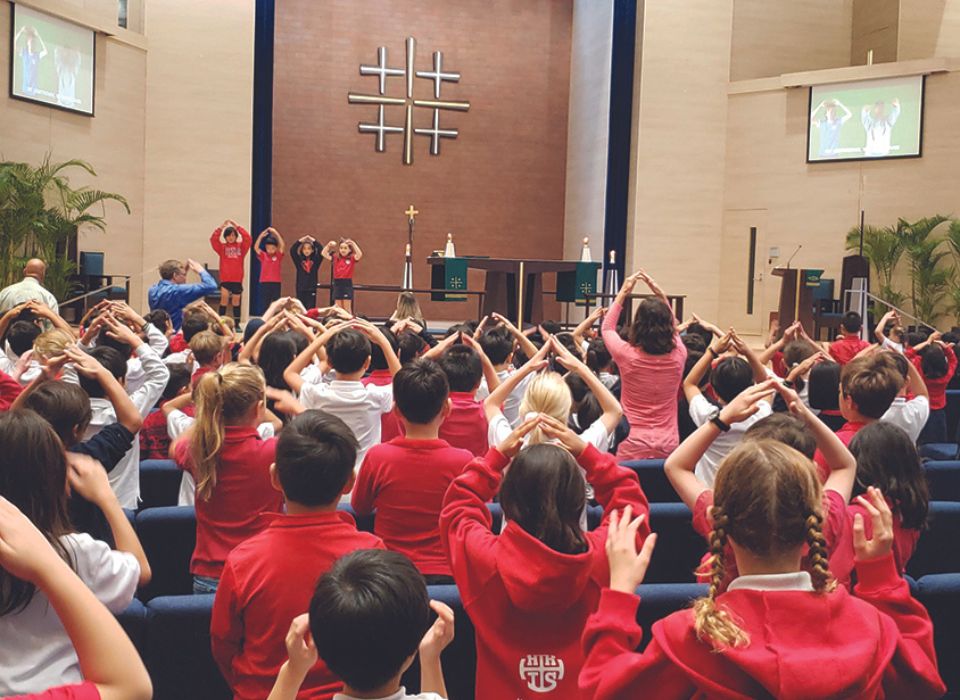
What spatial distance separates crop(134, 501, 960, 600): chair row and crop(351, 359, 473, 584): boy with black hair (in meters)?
0.25

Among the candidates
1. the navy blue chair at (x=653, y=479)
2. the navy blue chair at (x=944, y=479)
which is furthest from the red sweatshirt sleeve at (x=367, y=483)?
the navy blue chair at (x=944, y=479)

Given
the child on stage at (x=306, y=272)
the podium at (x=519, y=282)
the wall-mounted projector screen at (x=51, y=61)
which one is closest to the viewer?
the wall-mounted projector screen at (x=51, y=61)

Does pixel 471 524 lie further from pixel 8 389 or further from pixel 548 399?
pixel 8 389

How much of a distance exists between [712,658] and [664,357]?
3490 millimetres

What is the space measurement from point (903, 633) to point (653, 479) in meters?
2.54

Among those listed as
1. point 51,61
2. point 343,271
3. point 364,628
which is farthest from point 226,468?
point 51,61

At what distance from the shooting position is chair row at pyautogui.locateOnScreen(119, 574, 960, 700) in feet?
8.46

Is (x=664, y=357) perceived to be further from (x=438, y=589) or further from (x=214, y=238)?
(x=214, y=238)

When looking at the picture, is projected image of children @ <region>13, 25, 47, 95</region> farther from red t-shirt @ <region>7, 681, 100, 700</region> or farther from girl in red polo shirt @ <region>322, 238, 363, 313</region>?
red t-shirt @ <region>7, 681, 100, 700</region>

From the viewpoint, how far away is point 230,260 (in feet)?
45.8

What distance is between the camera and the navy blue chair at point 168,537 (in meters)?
3.36

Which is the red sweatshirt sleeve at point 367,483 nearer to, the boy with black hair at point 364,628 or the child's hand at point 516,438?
the child's hand at point 516,438

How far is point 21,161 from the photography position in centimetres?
1286

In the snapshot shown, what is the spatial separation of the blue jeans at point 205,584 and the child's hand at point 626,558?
5.59 feet
